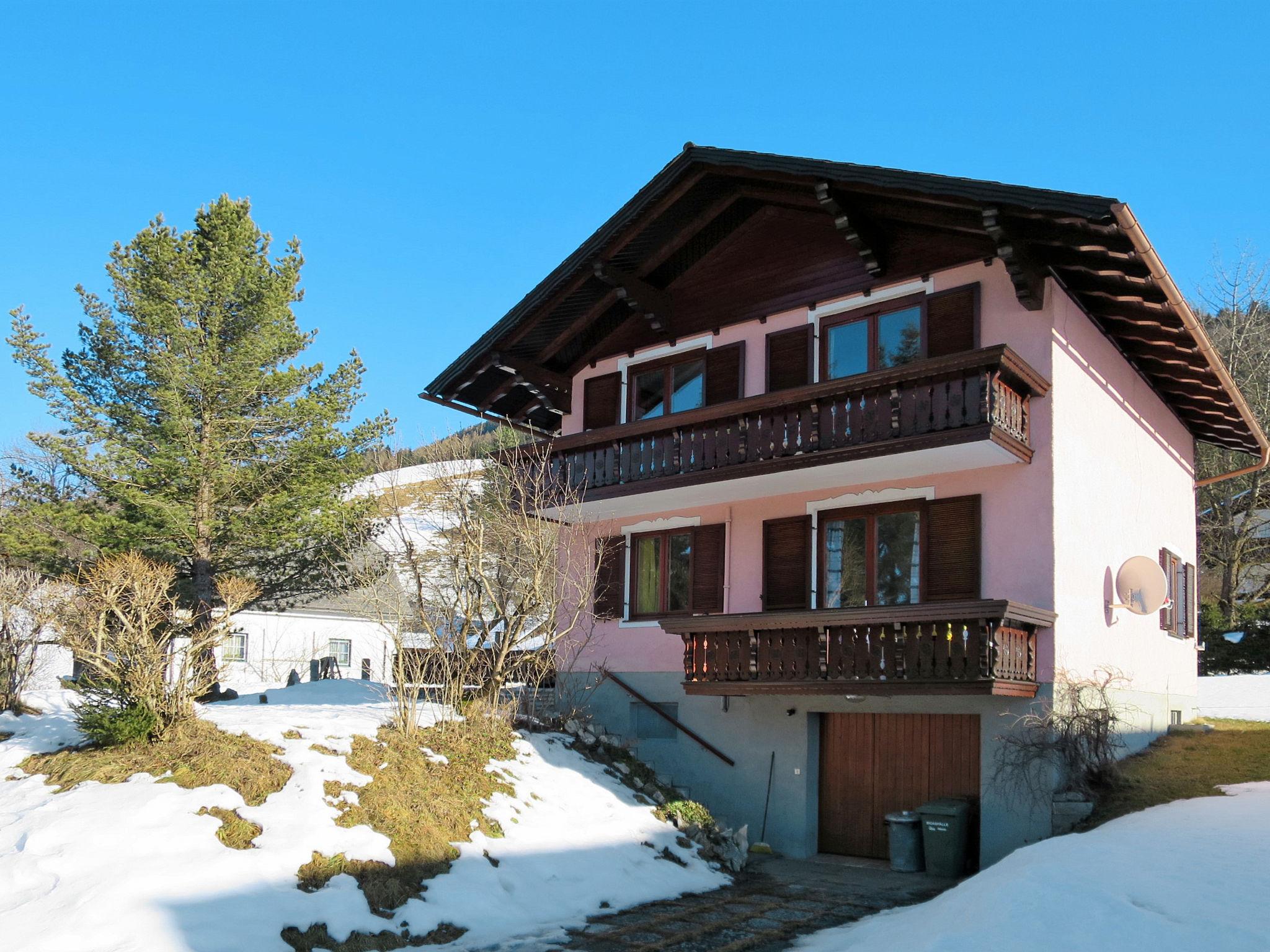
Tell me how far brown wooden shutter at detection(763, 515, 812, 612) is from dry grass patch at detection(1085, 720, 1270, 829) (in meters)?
4.46

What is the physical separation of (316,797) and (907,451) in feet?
24.9

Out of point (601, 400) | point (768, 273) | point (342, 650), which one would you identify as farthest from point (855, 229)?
point (342, 650)

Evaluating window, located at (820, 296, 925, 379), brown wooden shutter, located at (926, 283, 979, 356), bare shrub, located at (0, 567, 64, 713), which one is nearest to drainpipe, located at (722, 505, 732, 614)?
window, located at (820, 296, 925, 379)

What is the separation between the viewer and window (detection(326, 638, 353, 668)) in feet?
112

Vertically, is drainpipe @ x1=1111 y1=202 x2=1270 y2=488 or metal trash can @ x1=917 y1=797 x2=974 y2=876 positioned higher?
drainpipe @ x1=1111 y1=202 x2=1270 y2=488

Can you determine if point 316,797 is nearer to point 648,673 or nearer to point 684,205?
point 648,673

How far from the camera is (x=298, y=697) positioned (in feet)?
64.3

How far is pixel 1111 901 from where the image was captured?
7125mm

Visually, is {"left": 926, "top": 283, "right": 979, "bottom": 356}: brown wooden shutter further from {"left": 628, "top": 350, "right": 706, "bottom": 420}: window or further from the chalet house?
{"left": 628, "top": 350, "right": 706, "bottom": 420}: window

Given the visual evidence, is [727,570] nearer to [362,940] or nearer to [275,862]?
[275,862]

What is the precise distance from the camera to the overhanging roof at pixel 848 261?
1310 cm

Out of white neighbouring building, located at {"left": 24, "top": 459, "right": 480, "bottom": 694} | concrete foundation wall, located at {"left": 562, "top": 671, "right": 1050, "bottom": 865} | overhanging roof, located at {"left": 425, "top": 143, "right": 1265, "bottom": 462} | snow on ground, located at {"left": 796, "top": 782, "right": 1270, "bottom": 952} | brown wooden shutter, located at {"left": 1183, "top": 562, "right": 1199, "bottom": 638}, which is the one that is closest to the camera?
snow on ground, located at {"left": 796, "top": 782, "right": 1270, "bottom": 952}

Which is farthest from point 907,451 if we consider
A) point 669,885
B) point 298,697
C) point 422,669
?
point 298,697

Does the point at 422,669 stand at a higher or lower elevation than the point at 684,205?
lower
